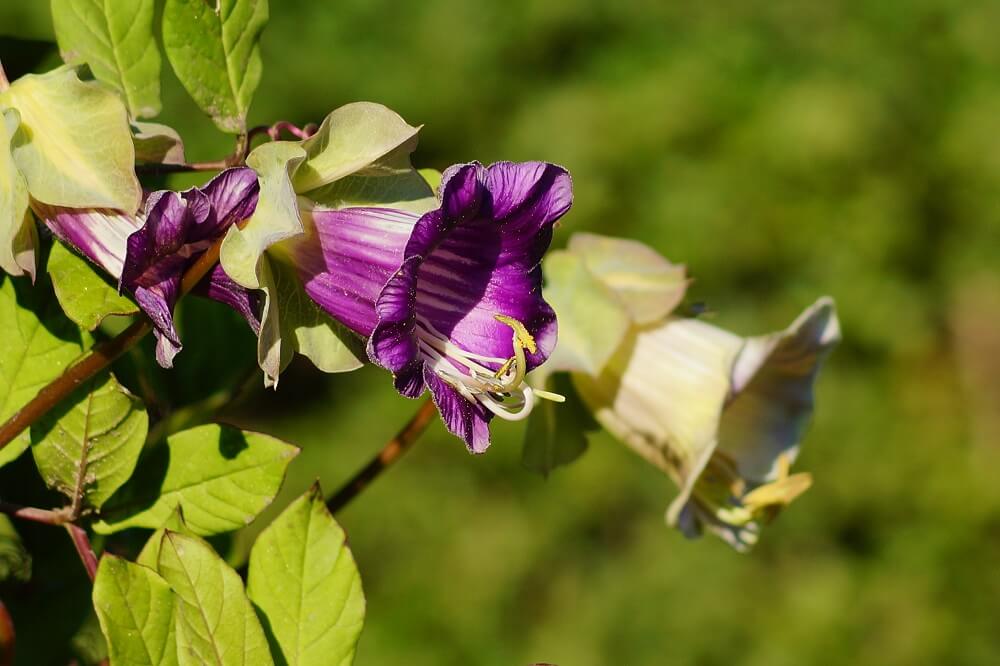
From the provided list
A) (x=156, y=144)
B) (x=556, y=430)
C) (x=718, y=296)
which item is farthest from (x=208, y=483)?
(x=718, y=296)

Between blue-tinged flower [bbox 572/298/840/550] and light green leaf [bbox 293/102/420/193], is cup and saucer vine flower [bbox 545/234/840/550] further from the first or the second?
light green leaf [bbox 293/102/420/193]

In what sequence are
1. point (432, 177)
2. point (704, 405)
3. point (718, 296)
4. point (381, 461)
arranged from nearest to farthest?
point (432, 177)
point (381, 461)
point (704, 405)
point (718, 296)

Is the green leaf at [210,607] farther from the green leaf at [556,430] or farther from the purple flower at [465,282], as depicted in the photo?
the green leaf at [556,430]

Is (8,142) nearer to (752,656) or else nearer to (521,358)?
(521,358)

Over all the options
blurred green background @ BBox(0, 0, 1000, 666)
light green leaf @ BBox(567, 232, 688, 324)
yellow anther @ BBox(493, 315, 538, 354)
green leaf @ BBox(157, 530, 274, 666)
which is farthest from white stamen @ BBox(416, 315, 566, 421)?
blurred green background @ BBox(0, 0, 1000, 666)

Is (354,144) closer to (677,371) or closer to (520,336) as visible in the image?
(520,336)

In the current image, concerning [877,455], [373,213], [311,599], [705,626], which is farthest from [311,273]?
[877,455]
